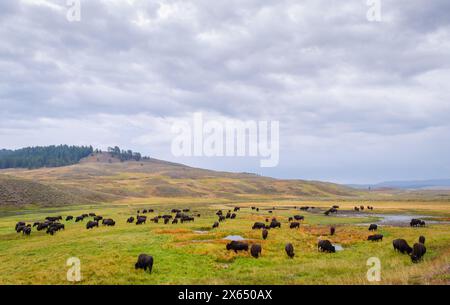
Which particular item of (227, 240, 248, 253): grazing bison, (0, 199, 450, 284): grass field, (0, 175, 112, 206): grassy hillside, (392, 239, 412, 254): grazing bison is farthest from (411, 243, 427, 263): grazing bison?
(0, 175, 112, 206): grassy hillside

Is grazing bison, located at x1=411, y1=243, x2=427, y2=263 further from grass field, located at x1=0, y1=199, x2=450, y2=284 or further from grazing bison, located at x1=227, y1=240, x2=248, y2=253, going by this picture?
grazing bison, located at x1=227, y1=240, x2=248, y2=253

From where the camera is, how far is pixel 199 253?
82.2 feet

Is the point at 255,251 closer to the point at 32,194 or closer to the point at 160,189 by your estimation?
the point at 32,194

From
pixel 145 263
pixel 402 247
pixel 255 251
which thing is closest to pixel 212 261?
pixel 255 251

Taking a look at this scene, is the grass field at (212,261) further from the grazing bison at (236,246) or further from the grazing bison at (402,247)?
the grazing bison at (402,247)

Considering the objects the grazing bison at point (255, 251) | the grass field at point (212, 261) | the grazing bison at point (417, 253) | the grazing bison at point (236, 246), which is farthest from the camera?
the grazing bison at point (236, 246)

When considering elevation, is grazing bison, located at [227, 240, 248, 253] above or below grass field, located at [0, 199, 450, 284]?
above

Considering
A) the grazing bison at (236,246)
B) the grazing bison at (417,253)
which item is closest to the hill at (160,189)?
the grazing bison at (236,246)

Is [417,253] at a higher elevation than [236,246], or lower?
higher

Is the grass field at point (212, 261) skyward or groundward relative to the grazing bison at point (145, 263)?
groundward

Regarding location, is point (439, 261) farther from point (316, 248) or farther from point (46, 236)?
point (46, 236)
